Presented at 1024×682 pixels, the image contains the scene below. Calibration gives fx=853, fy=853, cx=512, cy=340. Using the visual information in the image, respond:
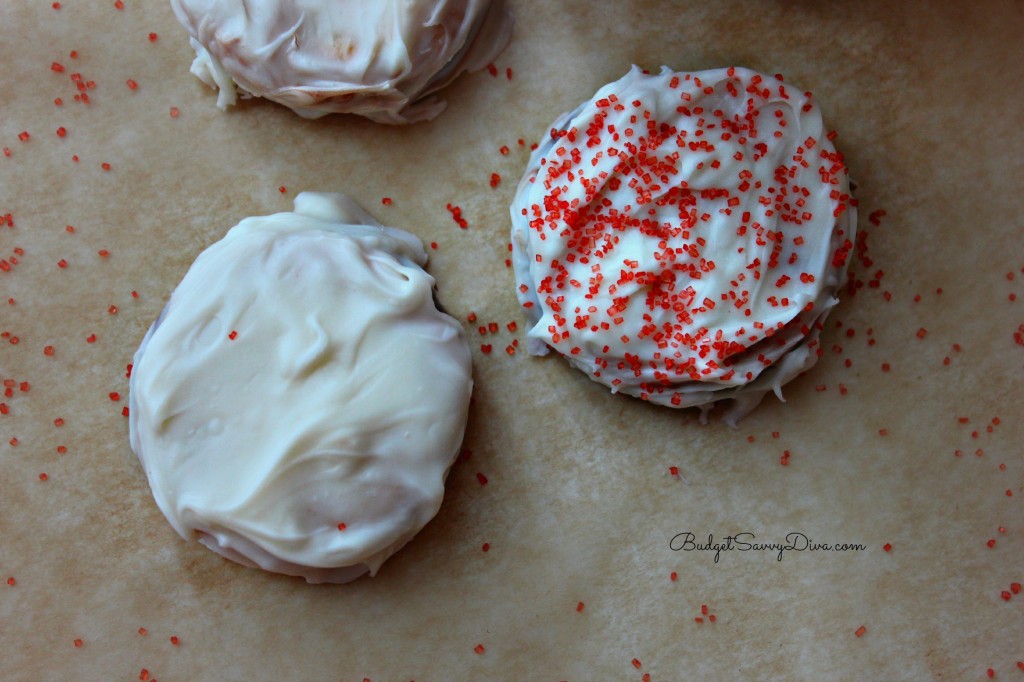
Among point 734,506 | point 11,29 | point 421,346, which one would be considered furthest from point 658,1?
point 11,29

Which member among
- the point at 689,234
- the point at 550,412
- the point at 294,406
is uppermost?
the point at 689,234

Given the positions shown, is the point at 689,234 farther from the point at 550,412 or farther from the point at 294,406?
the point at 294,406

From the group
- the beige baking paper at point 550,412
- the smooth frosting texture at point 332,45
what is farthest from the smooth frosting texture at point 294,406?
the smooth frosting texture at point 332,45

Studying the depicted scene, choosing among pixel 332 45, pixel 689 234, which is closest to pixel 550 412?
pixel 689 234

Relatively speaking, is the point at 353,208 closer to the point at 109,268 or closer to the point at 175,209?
the point at 175,209

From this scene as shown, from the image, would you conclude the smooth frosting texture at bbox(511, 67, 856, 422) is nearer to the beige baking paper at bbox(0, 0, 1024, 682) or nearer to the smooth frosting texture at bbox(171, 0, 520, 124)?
the beige baking paper at bbox(0, 0, 1024, 682)
